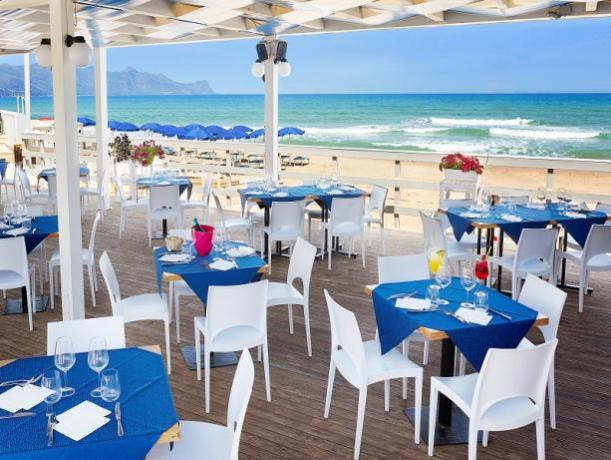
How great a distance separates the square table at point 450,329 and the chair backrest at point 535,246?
1768 mm

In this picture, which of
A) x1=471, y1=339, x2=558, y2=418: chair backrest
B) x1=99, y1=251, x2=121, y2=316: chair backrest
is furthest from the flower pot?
x1=471, y1=339, x2=558, y2=418: chair backrest

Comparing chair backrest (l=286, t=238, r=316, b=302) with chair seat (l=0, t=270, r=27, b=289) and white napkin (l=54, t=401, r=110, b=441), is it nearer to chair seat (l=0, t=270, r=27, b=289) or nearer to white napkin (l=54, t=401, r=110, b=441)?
chair seat (l=0, t=270, r=27, b=289)

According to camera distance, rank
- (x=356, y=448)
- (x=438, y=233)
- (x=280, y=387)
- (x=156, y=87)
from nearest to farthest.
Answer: (x=356, y=448) < (x=280, y=387) < (x=438, y=233) < (x=156, y=87)

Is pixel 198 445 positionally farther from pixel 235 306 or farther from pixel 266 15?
pixel 266 15

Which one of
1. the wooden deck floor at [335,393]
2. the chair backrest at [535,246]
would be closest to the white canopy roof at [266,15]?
the chair backrest at [535,246]

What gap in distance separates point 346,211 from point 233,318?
363cm

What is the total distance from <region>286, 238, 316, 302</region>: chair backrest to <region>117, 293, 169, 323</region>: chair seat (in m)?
0.97

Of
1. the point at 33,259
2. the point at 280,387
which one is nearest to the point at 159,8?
the point at 33,259

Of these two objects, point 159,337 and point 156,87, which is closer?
point 159,337

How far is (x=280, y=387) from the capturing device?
4266mm

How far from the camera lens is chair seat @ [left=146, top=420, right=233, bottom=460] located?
258cm

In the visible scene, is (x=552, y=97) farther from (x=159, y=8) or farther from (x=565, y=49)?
(x=159, y=8)

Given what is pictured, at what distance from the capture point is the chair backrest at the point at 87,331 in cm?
308

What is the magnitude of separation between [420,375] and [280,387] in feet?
3.84
